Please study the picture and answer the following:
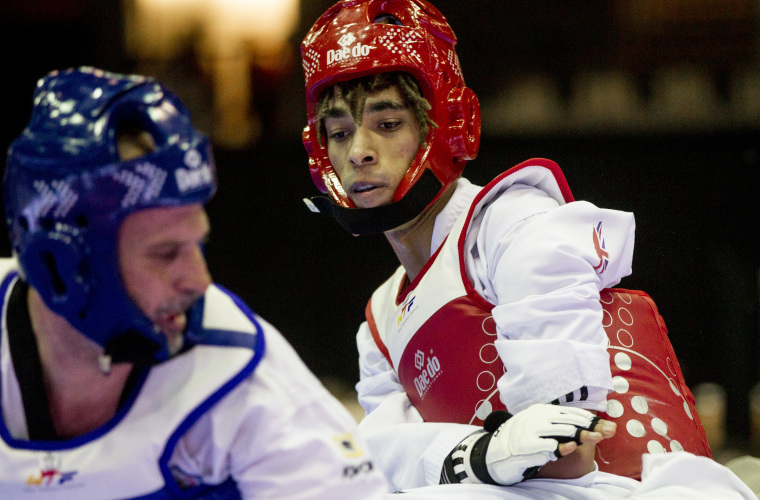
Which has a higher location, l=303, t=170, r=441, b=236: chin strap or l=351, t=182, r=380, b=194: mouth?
l=351, t=182, r=380, b=194: mouth

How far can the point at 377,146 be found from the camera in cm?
258

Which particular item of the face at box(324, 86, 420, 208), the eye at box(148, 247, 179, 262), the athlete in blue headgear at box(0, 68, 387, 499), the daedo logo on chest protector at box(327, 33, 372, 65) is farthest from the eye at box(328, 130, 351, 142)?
the eye at box(148, 247, 179, 262)

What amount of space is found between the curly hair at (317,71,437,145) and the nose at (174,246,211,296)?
1259mm

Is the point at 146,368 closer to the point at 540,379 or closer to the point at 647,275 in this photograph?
the point at 540,379

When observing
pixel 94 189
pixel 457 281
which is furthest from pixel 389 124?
pixel 94 189

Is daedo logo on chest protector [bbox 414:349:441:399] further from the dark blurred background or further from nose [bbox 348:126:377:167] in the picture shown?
the dark blurred background

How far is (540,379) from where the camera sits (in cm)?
196

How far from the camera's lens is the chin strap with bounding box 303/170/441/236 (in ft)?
8.32

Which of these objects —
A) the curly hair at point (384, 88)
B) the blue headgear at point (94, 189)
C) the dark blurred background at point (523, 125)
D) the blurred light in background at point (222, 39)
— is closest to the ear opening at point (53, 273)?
the blue headgear at point (94, 189)

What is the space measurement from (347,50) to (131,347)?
4.75 ft

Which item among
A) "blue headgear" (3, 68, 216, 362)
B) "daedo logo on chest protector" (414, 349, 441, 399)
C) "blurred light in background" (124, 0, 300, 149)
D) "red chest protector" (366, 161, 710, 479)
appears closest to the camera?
"blue headgear" (3, 68, 216, 362)

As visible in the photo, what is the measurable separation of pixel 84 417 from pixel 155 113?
1.94ft

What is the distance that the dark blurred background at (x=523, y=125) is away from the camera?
162 inches

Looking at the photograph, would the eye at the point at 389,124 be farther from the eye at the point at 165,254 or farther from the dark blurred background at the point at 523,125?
the dark blurred background at the point at 523,125
